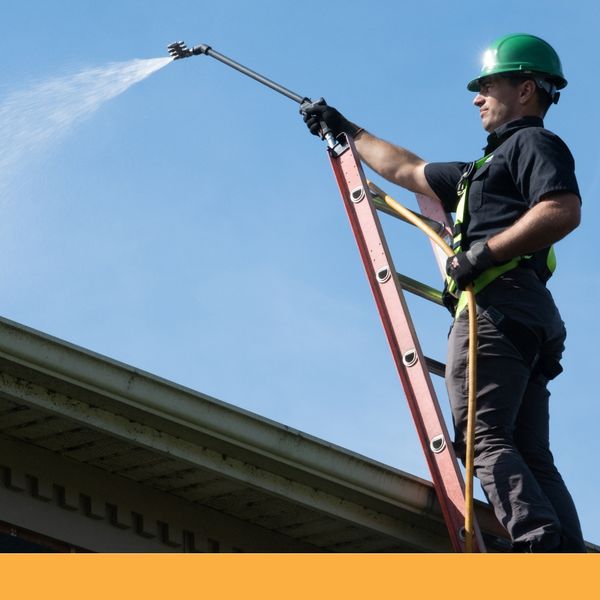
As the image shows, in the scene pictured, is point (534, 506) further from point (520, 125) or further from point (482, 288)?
point (520, 125)

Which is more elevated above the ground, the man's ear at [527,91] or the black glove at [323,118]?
the black glove at [323,118]

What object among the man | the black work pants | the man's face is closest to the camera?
the black work pants

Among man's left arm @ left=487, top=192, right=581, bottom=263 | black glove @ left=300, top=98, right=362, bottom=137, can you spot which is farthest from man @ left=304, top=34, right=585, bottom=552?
black glove @ left=300, top=98, right=362, bottom=137

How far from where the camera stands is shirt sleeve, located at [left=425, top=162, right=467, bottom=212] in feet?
21.8

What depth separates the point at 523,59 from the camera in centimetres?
653

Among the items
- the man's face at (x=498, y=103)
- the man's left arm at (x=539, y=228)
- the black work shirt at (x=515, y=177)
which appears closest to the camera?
the man's left arm at (x=539, y=228)

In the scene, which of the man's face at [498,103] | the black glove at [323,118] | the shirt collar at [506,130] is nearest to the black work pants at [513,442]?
the shirt collar at [506,130]

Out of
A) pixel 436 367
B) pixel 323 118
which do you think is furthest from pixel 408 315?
pixel 323 118

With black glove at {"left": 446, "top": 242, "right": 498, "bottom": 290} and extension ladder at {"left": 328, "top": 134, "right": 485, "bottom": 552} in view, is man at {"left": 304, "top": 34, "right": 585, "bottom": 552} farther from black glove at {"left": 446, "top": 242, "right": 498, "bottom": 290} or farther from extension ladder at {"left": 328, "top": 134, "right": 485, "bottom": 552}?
extension ladder at {"left": 328, "top": 134, "right": 485, "bottom": 552}

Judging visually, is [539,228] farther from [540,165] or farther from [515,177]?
[515,177]

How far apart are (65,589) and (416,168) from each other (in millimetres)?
3676

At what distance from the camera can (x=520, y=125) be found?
20.8ft

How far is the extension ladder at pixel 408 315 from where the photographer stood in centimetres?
589

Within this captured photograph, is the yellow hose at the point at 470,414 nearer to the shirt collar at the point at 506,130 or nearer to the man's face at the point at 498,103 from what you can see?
the shirt collar at the point at 506,130
